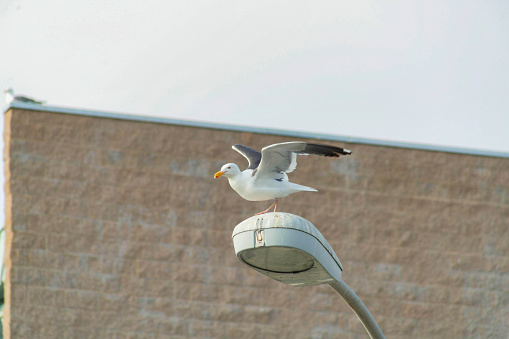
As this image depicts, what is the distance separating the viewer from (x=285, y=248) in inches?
190

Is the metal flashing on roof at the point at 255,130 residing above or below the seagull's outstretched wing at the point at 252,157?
above

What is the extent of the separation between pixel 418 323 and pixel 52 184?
22.6ft

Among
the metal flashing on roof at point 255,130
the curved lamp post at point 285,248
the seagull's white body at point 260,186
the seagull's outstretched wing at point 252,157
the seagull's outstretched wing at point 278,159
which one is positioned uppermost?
the metal flashing on roof at point 255,130

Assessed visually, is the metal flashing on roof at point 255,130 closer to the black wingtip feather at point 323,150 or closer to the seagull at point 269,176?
the seagull at point 269,176

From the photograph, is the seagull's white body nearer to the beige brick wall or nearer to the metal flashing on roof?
the beige brick wall

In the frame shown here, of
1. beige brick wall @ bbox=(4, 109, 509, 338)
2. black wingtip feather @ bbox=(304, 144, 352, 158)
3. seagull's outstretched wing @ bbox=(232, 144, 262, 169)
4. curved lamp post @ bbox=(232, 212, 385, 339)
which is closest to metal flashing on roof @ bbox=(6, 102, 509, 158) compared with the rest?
beige brick wall @ bbox=(4, 109, 509, 338)

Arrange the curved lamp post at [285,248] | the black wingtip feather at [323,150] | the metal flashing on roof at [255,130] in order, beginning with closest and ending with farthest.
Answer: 1. the curved lamp post at [285,248]
2. the black wingtip feather at [323,150]
3. the metal flashing on roof at [255,130]

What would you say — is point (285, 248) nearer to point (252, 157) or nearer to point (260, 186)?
point (260, 186)

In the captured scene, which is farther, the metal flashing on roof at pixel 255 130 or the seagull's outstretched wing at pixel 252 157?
the metal flashing on roof at pixel 255 130

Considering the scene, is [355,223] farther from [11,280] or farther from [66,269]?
[11,280]

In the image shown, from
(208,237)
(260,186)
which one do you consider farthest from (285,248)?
(208,237)

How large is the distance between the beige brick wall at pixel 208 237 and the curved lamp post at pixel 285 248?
363 inches

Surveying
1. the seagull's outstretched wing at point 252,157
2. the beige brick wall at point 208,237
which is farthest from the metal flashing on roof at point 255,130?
the seagull's outstretched wing at point 252,157

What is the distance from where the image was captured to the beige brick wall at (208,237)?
14.1 m
